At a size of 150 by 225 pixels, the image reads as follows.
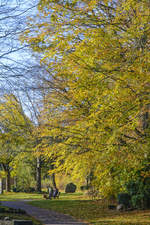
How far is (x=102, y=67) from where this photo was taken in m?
9.74

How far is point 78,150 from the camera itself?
12258 millimetres

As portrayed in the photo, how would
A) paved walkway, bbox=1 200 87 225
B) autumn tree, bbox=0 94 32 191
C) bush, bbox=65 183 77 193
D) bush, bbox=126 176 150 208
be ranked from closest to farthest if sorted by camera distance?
autumn tree, bbox=0 94 32 191, paved walkway, bbox=1 200 87 225, bush, bbox=126 176 150 208, bush, bbox=65 183 77 193

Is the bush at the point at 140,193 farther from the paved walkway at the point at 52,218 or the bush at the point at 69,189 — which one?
the bush at the point at 69,189

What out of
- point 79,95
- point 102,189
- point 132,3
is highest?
point 132,3

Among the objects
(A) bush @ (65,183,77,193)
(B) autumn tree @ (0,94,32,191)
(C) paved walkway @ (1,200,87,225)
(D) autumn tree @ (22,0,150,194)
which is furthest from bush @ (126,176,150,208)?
(A) bush @ (65,183,77,193)

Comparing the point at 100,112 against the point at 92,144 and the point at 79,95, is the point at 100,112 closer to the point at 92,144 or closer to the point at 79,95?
the point at 79,95

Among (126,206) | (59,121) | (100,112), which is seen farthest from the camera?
(126,206)

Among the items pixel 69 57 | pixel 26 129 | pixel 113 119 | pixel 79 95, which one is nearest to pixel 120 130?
pixel 113 119

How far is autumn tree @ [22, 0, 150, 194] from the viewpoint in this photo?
30.9ft

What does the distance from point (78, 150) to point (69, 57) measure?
3881 millimetres

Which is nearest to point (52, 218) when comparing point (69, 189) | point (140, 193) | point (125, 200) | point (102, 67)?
point (125, 200)

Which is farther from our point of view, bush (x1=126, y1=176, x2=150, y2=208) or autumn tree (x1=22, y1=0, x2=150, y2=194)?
bush (x1=126, y1=176, x2=150, y2=208)

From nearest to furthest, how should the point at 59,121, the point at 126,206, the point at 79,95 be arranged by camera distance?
1. the point at 79,95
2. the point at 59,121
3. the point at 126,206

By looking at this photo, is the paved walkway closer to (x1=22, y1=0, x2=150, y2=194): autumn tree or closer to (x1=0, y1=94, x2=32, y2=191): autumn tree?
(x1=22, y1=0, x2=150, y2=194): autumn tree
